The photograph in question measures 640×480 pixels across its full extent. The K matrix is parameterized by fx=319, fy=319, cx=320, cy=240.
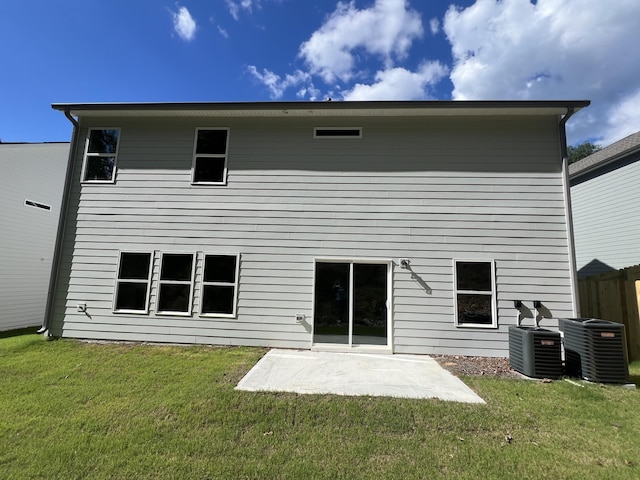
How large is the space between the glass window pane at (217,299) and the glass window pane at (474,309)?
5131 millimetres

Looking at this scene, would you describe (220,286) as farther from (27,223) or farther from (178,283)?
(27,223)

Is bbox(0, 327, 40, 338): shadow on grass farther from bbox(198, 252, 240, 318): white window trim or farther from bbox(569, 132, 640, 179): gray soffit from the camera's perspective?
bbox(569, 132, 640, 179): gray soffit

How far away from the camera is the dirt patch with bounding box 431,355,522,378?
5.67 m

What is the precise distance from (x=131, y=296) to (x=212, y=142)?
4.20 metres

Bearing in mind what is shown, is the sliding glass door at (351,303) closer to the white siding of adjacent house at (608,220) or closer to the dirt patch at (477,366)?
the dirt patch at (477,366)

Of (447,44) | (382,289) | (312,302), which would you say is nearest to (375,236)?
(382,289)

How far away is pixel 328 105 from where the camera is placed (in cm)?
728

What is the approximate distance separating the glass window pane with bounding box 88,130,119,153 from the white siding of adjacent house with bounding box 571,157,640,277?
49.5 ft

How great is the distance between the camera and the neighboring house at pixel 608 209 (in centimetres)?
990

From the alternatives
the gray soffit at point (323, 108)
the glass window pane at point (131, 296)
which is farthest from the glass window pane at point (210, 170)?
the glass window pane at point (131, 296)

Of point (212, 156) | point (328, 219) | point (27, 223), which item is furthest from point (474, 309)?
point (27, 223)

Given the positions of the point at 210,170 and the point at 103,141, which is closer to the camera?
the point at 210,170

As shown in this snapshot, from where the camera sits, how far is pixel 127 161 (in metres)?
7.98

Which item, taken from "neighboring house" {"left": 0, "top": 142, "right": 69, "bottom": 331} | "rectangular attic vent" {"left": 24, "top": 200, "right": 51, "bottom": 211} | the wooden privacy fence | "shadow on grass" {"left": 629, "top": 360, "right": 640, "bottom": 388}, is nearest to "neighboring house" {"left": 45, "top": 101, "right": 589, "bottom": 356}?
the wooden privacy fence
